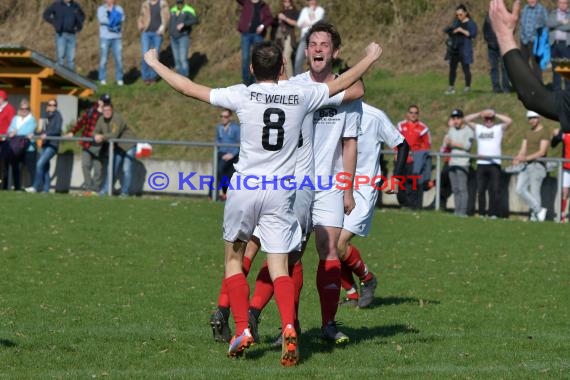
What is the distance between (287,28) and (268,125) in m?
18.5

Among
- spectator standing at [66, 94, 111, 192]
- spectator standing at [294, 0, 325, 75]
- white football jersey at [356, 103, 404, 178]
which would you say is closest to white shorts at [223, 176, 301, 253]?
white football jersey at [356, 103, 404, 178]

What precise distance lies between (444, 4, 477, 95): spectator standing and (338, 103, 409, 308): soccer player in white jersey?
13.8 m

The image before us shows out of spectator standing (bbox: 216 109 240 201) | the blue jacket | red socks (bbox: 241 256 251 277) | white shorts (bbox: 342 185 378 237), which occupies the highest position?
the blue jacket

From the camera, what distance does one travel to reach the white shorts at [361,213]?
1173 centimetres

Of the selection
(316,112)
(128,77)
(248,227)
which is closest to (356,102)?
(316,112)

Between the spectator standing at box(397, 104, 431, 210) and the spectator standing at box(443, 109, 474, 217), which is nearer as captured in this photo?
the spectator standing at box(443, 109, 474, 217)

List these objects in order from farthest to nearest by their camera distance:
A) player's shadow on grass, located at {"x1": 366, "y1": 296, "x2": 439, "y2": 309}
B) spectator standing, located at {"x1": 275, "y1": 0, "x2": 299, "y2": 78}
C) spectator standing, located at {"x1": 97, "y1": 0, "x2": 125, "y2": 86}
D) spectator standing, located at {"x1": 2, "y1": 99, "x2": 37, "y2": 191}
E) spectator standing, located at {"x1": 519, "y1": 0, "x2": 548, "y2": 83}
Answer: spectator standing, located at {"x1": 97, "y1": 0, "x2": 125, "y2": 86} → spectator standing, located at {"x1": 275, "y1": 0, "x2": 299, "y2": 78} → spectator standing, located at {"x1": 519, "y1": 0, "x2": 548, "y2": 83} → spectator standing, located at {"x1": 2, "y1": 99, "x2": 37, "y2": 191} → player's shadow on grass, located at {"x1": 366, "y1": 296, "x2": 439, "y2": 309}

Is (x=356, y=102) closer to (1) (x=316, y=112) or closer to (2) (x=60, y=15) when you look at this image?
(1) (x=316, y=112)

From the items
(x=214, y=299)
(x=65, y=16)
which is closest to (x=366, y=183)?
(x=214, y=299)

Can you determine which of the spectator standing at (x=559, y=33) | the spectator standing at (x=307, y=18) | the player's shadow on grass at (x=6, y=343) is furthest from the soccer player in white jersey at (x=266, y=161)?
the spectator standing at (x=307, y=18)

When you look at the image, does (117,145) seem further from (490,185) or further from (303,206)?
(303,206)

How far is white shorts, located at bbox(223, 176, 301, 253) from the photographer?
8.61 m

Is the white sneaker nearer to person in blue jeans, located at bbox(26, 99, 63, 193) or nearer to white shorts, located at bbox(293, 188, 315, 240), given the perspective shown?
person in blue jeans, located at bbox(26, 99, 63, 193)

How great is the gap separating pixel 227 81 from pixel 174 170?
5606mm
